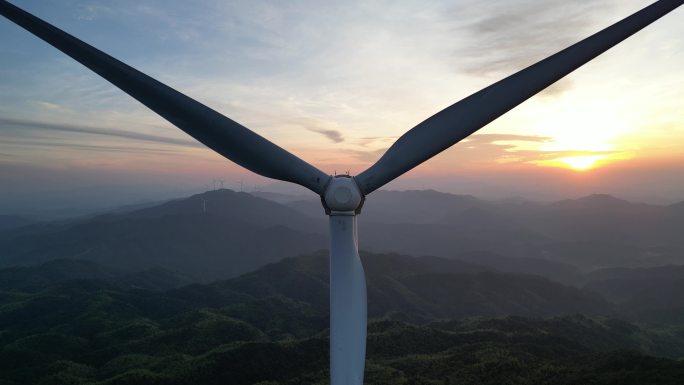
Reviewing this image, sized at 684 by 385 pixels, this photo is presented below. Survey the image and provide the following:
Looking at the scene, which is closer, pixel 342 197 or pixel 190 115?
pixel 342 197

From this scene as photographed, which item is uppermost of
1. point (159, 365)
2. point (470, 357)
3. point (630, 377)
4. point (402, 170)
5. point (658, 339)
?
point (402, 170)

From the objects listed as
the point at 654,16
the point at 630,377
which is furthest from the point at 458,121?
the point at 630,377

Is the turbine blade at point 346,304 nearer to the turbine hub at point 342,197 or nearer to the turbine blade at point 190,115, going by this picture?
the turbine hub at point 342,197

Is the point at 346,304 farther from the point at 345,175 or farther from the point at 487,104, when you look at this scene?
the point at 487,104

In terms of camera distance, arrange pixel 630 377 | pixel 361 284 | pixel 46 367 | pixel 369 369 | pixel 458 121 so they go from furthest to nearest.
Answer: pixel 46 367 → pixel 369 369 → pixel 630 377 → pixel 458 121 → pixel 361 284

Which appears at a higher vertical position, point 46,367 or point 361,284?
point 361,284

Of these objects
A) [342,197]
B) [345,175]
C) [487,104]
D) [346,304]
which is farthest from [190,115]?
[487,104]

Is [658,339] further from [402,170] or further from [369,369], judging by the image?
[402,170]

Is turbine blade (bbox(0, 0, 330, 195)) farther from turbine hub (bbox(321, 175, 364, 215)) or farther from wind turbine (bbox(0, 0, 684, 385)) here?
turbine hub (bbox(321, 175, 364, 215))
